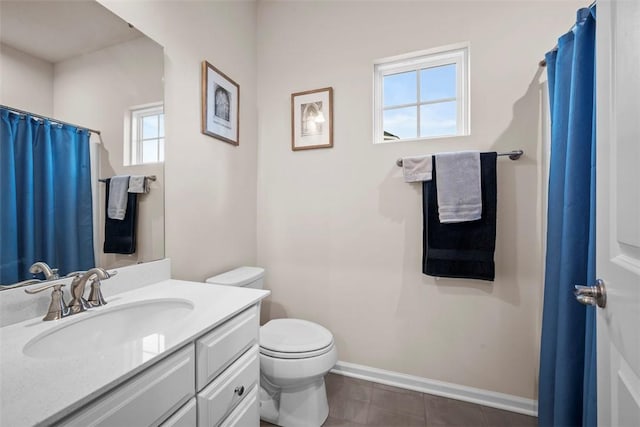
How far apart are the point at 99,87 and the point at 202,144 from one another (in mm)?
519

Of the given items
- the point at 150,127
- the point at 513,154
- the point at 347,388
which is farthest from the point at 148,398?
the point at 513,154

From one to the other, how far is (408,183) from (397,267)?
529 millimetres

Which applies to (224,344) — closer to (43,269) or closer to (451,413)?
(43,269)

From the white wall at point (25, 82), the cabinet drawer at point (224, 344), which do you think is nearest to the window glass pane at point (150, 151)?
the white wall at point (25, 82)

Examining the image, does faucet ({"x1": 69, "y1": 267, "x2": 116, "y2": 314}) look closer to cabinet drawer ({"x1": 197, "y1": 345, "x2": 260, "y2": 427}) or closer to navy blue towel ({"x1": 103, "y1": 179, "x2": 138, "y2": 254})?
navy blue towel ({"x1": 103, "y1": 179, "x2": 138, "y2": 254})

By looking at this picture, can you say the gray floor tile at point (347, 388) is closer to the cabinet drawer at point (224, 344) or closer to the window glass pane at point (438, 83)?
the cabinet drawer at point (224, 344)

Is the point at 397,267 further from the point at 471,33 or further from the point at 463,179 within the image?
the point at 471,33

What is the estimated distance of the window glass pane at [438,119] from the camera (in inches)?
64.1

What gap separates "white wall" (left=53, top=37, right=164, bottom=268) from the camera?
3.11ft

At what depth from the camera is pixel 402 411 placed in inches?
57.4

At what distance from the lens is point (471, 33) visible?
1.51 m

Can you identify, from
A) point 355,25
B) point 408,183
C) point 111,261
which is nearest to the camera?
point 111,261

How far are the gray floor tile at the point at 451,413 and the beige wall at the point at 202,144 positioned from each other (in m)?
1.41

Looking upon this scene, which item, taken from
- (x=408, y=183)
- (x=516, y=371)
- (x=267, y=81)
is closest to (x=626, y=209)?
(x=408, y=183)
